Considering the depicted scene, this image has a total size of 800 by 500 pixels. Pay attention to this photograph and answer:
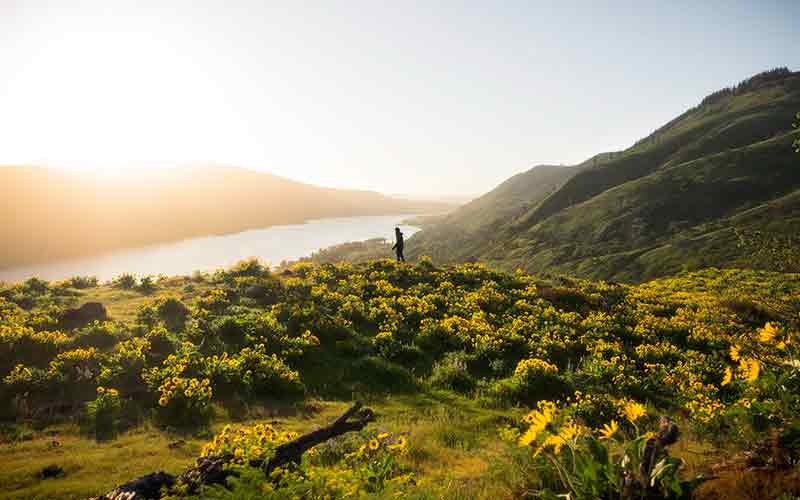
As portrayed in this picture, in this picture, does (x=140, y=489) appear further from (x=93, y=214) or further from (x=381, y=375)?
(x=93, y=214)

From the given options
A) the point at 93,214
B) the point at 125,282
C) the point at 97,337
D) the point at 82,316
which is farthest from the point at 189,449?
the point at 93,214

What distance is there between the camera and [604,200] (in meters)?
94.1

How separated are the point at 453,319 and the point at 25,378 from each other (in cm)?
1300

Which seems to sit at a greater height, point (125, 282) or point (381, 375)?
point (125, 282)

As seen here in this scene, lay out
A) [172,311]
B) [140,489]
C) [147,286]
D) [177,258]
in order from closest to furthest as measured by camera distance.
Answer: [140,489] < [172,311] < [147,286] < [177,258]

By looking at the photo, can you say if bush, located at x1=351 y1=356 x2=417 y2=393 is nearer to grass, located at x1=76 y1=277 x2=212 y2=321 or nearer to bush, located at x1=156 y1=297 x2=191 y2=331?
bush, located at x1=156 y1=297 x2=191 y2=331

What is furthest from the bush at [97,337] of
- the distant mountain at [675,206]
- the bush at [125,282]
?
the distant mountain at [675,206]

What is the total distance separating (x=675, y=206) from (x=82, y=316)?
301ft

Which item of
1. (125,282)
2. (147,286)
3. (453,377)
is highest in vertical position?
(125,282)

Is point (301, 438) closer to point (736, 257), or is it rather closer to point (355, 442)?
point (355, 442)

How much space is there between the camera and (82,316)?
15.1 metres

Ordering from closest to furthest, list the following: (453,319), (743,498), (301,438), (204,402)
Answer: (743,498) → (301,438) → (204,402) → (453,319)

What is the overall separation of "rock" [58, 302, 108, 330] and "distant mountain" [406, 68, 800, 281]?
51304 millimetres

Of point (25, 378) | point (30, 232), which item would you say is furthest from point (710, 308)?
point (30, 232)
